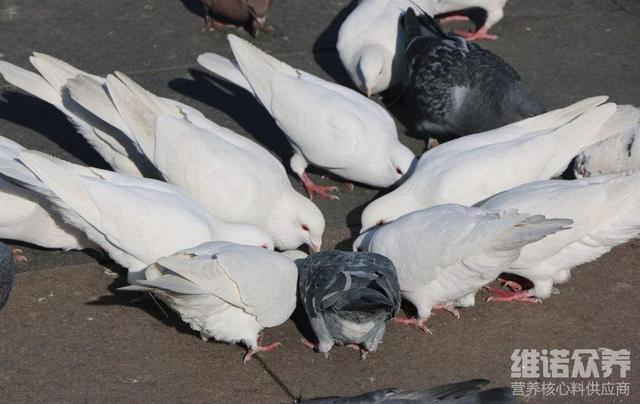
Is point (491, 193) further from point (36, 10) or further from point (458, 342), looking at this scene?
point (36, 10)

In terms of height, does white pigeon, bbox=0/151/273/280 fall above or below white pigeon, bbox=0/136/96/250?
above

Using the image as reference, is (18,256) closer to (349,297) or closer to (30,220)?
(30,220)

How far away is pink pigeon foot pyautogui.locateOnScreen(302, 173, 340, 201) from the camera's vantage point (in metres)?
6.84

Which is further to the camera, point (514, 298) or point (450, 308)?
point (514, 298)

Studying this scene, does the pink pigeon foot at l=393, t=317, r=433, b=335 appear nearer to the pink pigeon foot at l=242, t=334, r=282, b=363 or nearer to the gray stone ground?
the gray stone ground

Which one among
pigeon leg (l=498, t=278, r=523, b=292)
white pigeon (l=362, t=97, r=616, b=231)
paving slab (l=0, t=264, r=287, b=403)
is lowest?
pigeon leg (l=498, t=278, r=523, b=292)

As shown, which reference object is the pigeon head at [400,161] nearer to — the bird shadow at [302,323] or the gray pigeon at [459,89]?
the gray pigeon at [459,89]

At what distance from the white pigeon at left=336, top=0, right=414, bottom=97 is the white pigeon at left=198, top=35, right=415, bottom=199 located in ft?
2.21

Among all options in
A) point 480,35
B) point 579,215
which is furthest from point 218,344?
point 480,35

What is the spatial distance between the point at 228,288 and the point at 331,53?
3.75m

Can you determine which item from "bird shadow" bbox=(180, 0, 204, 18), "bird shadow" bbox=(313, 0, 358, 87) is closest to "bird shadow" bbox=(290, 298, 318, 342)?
"bird shadow" bbox=(313, 0, 358, 87)

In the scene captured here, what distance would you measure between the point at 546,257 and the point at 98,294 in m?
2.36

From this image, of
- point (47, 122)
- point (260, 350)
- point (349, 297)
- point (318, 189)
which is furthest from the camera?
point (47, 122)

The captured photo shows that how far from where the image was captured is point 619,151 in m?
6.52
